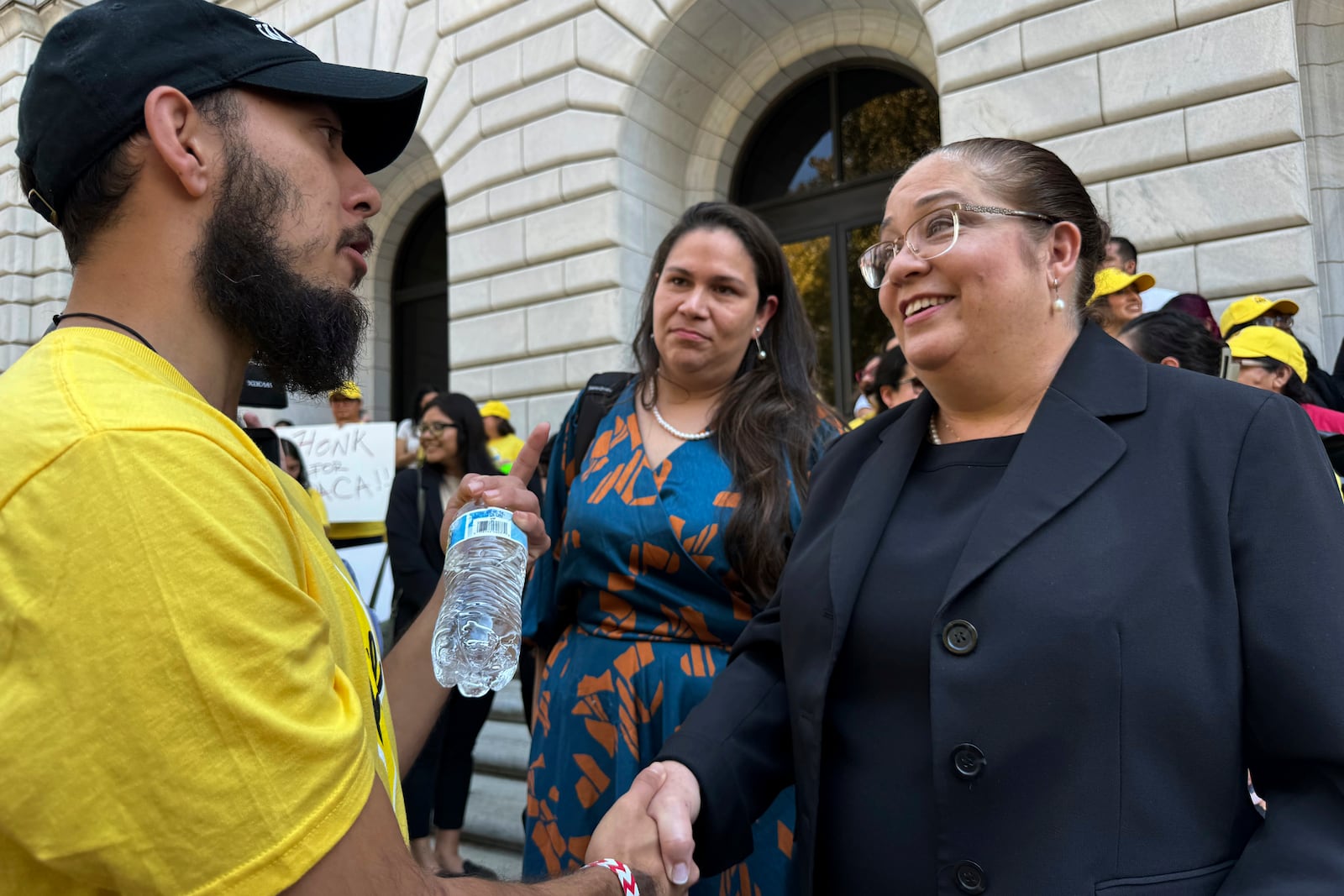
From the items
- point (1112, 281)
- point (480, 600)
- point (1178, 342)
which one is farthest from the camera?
point (1112, 281)

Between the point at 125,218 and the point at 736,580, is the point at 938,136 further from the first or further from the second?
the point at 125,218

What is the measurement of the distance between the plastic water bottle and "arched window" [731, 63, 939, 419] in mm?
7255

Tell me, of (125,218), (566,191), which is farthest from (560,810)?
(566,191)

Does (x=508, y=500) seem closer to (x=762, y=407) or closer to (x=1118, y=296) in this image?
(x=762, y=407)

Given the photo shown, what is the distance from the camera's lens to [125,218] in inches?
49.3

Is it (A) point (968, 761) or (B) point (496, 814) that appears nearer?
(A) point (968, 761)

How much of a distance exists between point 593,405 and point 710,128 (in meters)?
7.97

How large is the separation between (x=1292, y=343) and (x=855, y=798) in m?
3.52

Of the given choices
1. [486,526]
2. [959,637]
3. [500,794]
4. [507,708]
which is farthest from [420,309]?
[959,637]

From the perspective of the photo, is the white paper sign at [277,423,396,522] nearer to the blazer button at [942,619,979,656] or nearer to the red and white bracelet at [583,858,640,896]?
the red and white bracelet at [583,858,640,896]

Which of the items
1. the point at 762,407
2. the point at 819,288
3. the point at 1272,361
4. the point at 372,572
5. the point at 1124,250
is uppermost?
the point at 819,288

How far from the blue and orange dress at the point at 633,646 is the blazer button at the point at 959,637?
977 millimetres

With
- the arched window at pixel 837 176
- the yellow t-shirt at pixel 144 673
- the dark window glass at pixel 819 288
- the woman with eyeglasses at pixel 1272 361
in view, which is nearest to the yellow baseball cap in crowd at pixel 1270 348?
the woman with eyeglasses at pixel 1272 361

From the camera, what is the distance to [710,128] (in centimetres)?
1012
